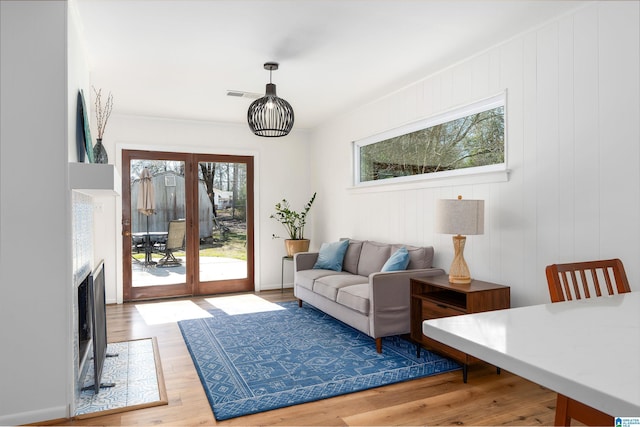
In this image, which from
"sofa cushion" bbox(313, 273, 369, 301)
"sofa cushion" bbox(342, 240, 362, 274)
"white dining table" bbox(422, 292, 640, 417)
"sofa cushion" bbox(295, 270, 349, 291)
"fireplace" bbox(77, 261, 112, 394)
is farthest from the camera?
"sofa cushion" bbox(342, 240, 362, 274)

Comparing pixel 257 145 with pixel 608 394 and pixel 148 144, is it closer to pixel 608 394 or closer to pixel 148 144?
pixel 148 144

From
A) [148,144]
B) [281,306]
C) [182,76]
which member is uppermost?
[182,76]

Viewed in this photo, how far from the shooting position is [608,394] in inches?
26.3

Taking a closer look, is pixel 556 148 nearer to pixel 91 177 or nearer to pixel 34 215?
pixel 91 177

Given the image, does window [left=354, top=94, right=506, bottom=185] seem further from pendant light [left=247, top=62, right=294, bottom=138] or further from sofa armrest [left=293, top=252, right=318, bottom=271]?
pendant light [left=247, top=62, right=294, bottom=138]

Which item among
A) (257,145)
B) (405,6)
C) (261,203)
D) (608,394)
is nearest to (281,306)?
(261,203)

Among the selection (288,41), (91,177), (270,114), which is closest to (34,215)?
(91,177)

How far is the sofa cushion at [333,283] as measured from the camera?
4.24 meters

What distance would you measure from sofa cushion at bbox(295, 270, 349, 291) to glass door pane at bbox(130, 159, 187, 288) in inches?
78.1

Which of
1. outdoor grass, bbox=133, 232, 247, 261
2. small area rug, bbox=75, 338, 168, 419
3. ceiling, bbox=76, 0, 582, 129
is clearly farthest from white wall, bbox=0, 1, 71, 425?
outdoor grass, bbox=133, 232, 247, 261

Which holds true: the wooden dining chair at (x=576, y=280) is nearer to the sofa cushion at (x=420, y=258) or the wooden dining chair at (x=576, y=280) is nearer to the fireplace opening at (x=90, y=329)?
the sofa cushion at (x=420, y=258)

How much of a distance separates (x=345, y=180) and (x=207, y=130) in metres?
2.19

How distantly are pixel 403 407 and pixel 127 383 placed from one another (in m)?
1.91

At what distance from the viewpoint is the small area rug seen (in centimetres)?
265
